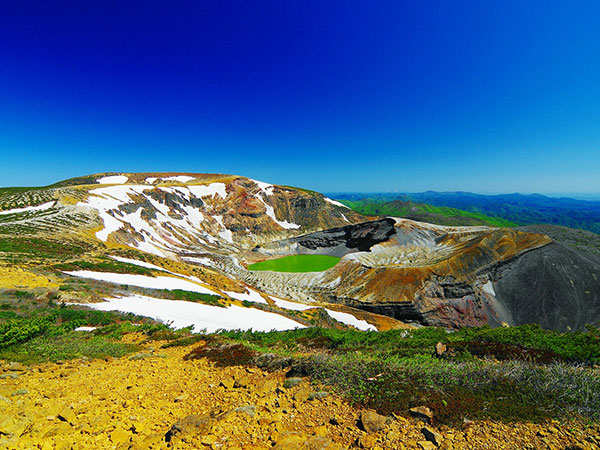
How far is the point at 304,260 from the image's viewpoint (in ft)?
226

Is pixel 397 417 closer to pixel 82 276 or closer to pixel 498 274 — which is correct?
pixel 82 276

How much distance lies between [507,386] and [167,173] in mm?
176019

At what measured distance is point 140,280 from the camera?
21.5 m

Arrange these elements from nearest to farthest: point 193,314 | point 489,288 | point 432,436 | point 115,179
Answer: point 432,436 → point 193,314 → point 489,288 → point 115,179

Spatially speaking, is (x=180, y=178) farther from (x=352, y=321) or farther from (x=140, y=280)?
(x=352, y=321)

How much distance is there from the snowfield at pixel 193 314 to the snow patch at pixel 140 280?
346 cm

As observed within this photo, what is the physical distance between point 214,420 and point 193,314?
14.0m

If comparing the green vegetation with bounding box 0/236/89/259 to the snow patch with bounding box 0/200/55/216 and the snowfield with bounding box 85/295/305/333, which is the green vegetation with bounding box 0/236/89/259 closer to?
the snowfield with bounding box 85/295/305/333

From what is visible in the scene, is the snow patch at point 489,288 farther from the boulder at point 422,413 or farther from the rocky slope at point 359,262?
the boulder at point 422,413

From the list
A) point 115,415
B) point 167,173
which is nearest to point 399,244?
point 115,415

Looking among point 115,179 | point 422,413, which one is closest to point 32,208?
point 422,413

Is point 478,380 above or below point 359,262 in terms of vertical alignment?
above

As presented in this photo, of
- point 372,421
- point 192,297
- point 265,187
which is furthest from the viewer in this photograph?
point 265,187

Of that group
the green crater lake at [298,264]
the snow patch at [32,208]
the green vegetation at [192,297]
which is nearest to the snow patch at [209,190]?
the snow patch at [32,208]
